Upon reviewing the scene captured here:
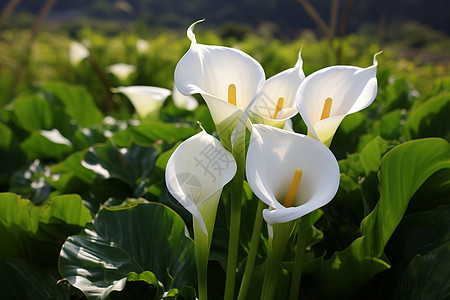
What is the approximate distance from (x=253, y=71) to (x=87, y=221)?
1.13 feet

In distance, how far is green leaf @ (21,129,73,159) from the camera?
100 centimetres

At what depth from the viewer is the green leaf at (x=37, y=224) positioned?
2.04ft

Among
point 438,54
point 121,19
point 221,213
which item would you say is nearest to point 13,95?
point 221,213

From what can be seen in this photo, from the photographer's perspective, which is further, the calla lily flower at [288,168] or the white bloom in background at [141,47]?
the white bloom in background at [141,47]

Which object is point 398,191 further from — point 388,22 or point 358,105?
point 388,22

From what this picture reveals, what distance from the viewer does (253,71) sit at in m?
0.47

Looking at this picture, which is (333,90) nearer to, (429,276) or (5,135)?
(429,276)

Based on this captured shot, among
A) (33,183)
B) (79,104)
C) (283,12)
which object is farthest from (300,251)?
(283,12)

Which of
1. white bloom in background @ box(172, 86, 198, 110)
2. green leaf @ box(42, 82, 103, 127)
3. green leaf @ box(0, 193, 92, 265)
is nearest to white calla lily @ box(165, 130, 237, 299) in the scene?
green leaf @ box(0, 193, 92, 265)

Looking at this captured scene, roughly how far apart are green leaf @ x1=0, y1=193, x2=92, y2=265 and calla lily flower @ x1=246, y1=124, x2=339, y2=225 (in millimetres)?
319

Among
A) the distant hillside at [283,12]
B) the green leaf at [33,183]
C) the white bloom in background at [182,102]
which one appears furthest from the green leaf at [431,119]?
the distant hillside at [283,12]

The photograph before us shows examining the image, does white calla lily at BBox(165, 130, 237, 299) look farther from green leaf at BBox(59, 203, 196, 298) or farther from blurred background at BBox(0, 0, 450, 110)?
blurred background at BBox(0, 0, 450, 110)

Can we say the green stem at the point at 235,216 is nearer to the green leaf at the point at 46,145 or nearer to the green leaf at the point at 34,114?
the green leaf at the point at 46,145

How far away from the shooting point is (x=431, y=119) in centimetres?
81
